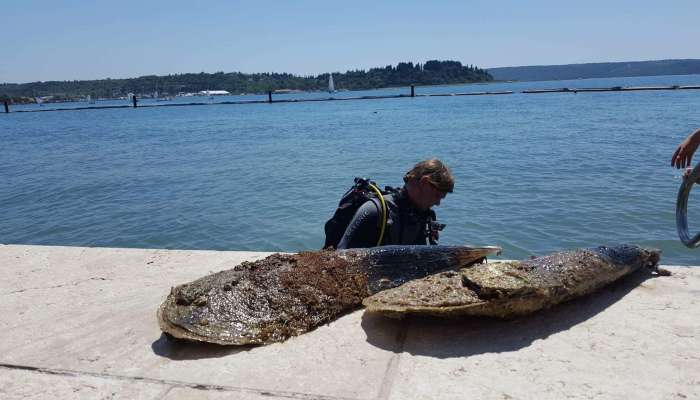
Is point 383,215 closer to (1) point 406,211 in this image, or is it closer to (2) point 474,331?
(1) point 406,211

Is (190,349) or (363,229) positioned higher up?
(363,229)

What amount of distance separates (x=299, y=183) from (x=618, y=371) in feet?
60.4

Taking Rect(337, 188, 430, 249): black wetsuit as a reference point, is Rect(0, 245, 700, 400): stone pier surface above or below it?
below

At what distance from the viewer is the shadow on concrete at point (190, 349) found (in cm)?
394

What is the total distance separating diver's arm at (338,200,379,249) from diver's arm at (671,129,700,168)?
2518mm

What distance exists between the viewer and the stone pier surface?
3428 millimetres

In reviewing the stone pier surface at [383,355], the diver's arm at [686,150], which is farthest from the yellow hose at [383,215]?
the diver's arm at [686,150]

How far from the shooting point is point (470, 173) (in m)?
22.5

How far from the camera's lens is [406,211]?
5.39 m

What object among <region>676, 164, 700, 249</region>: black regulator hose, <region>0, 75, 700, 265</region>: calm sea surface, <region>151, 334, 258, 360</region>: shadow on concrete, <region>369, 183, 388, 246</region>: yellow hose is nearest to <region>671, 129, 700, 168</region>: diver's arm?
<region>676, 164, 700, 249</region>: black regulator hose

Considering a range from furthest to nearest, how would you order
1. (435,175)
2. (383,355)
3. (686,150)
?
(435,175) < (686,150) < (383,355)

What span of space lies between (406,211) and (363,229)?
505mm

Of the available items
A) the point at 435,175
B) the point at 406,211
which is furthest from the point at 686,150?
the point at 406,211

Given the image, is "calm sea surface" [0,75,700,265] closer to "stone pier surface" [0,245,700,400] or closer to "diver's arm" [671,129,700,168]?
"diver's arm" [671,129,700,168]
